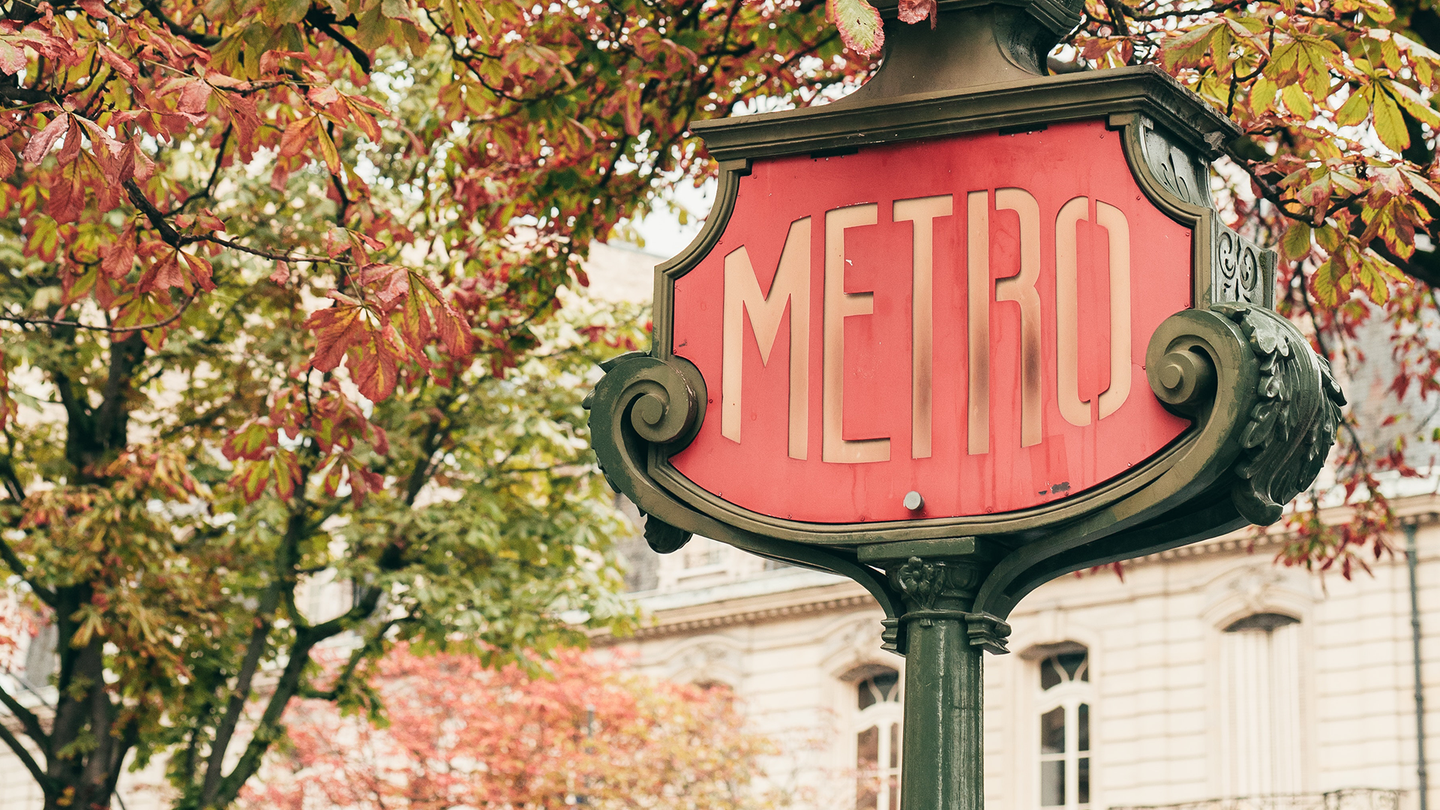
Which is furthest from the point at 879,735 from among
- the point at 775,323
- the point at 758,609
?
the point at 775,323

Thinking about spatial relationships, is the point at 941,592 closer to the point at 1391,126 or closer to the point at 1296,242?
the point at 1296,242

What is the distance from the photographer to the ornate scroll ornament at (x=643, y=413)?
3.22 metres

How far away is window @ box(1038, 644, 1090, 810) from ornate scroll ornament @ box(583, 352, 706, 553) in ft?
80.9

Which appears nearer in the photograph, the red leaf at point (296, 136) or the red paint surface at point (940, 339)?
the red paint surface at point (940, 339)

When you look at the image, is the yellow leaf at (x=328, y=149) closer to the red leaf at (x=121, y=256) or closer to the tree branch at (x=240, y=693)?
the red leaf at (x=121, y=256)

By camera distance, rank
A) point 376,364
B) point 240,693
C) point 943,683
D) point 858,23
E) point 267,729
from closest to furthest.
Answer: point 943,683 → point 858,23 → point 376,364 → point 240,693 → point 267,729

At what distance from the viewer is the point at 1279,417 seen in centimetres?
277

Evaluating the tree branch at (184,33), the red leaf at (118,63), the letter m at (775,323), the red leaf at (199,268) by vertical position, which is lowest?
the letter m at (775,323)

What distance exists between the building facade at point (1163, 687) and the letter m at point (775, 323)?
871 inches

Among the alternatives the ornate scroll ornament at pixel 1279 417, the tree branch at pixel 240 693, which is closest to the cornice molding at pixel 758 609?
the tree branch at pixel 240 693

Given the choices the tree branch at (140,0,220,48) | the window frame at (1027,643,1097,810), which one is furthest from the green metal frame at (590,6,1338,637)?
the window frame at (1027,643,1097,810)

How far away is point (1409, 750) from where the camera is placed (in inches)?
923

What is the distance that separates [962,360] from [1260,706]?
2378 cm

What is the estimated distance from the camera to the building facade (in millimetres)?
24016
